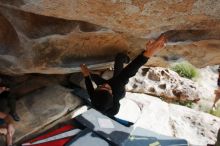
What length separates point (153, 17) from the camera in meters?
3.58

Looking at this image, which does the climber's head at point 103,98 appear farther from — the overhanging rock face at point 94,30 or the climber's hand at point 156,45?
the climber's hand at point 156,45

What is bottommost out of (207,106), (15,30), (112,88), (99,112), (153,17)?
(207,106)

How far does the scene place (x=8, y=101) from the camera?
4715mm

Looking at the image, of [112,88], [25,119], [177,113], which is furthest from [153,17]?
[177,113]

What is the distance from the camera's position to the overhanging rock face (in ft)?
11.2

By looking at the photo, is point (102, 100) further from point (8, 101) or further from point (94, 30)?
point (8, 101)

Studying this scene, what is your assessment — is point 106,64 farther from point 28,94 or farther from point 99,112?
point 28,94

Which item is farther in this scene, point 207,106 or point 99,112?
point 207,106

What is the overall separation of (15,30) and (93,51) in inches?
47.9

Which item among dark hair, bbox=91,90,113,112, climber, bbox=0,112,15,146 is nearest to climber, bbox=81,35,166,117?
dark hair, bbox=91,90,113,112

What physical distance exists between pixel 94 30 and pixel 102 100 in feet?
3.59

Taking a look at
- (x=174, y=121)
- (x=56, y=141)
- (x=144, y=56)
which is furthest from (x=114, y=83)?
(x=174, y=121)

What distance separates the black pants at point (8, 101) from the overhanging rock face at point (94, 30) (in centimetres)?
37

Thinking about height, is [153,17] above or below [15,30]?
above
